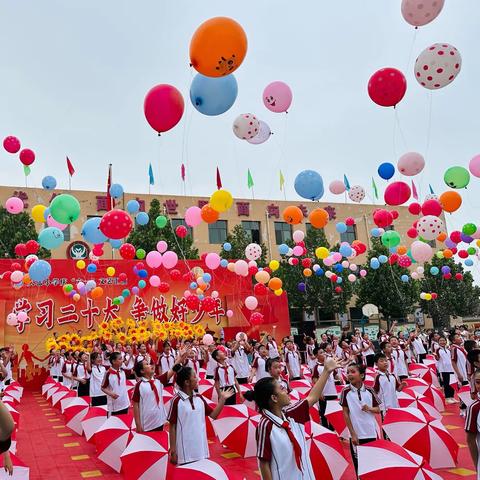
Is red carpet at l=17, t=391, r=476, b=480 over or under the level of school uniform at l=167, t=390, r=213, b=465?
under

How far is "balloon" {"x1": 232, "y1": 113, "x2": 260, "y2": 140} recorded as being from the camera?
9.85m

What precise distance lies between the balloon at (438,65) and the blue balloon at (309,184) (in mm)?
3575

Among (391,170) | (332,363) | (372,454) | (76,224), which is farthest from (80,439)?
(76,224)

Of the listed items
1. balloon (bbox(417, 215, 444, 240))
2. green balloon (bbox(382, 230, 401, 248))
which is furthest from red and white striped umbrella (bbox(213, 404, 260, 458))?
green balloon (bbox(382, 230, 401, 248))

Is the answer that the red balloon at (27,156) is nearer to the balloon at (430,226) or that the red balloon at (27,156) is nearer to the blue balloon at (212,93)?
the blue balloon at (212,93)

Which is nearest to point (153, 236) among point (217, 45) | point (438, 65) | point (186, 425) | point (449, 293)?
point (438, 65)

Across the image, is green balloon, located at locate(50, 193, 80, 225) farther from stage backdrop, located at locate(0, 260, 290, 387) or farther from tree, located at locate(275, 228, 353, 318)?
tree, located at locate(275, 228, 353, 318)

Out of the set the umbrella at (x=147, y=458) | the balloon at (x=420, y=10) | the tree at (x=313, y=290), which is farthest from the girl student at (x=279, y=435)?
the tree at (x=313, y=290)

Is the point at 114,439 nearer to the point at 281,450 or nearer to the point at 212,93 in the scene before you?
the point at 281,450

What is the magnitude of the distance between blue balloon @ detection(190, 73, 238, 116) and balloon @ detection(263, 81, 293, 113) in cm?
245

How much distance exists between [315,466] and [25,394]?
14044 millimetres

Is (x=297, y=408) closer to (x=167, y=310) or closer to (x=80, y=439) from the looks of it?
(x=80, y=439)

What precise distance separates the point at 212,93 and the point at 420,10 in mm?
3119

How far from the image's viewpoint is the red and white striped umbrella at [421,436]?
532 cm
